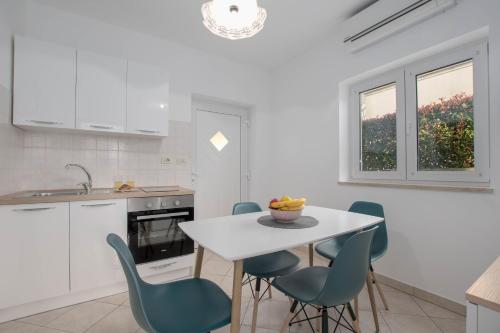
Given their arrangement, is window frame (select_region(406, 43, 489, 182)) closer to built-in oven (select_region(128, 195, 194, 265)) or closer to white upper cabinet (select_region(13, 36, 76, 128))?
built-in oven (select_region(128, 195, 194, 265))

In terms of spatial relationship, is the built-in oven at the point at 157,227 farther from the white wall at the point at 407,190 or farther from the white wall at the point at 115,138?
the white wall at the point at 407,190

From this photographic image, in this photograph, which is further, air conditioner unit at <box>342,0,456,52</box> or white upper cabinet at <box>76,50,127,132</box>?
white upper cabinet at <box>76,50,127,132</box>

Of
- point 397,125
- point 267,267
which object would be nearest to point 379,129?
point 397,125

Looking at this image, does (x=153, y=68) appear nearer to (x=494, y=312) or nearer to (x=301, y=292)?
(x=301, y=292)

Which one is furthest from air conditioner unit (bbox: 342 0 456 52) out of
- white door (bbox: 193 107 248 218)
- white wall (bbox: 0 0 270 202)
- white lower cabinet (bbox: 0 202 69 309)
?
white lower cabinet (bbox: 0 202 69 309)

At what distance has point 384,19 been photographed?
2170 mm

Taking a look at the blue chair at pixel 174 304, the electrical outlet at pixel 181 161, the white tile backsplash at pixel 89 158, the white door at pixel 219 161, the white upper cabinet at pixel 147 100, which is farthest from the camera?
the white door at pixel 219 161

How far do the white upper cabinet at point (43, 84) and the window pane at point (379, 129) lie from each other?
2.98m

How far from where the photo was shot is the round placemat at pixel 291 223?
140 cm

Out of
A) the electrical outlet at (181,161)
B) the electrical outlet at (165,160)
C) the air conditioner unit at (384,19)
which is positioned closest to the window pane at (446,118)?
the air conditioner unit at (384,19)

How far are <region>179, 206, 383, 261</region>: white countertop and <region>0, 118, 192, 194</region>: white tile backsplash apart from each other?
157 centimetres

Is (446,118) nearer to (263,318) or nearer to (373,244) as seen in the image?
(373,244)

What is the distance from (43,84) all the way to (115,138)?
0.76 m

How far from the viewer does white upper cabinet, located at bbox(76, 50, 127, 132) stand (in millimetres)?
2164
